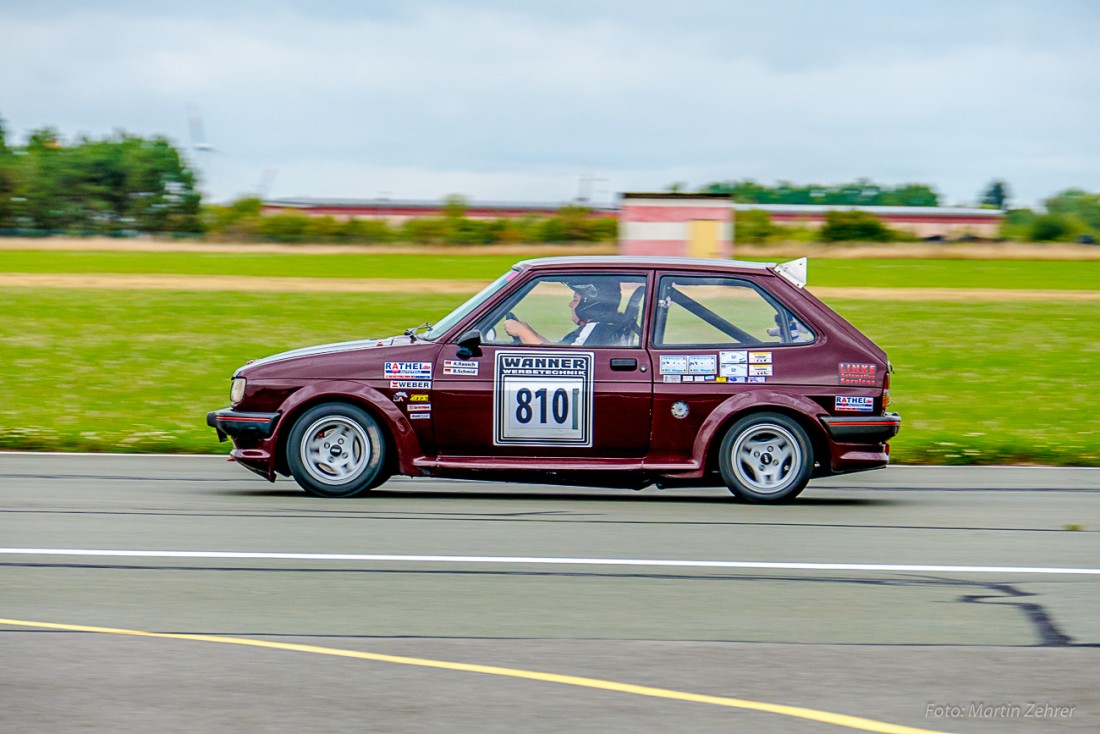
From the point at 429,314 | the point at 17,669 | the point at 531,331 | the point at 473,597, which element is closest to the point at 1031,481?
the point at 531,331

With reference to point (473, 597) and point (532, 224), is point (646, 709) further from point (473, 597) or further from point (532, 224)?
point (532, 224)

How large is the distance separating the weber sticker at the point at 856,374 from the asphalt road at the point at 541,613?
84cm

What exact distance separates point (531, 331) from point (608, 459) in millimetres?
1017

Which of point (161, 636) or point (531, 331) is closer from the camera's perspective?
point (161, 636)

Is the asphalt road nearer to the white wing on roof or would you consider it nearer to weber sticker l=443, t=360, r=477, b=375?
weber sticker l=443, t=360, r=477, b=375

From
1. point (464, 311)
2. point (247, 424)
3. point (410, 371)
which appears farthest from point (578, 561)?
point (247, 424)

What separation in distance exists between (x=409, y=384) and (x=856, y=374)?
2.98 meters

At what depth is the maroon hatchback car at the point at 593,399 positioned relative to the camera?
30.6 feet

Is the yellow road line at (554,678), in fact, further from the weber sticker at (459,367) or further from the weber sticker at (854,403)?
the weber sticker at (854,403)

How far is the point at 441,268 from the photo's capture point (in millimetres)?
51750

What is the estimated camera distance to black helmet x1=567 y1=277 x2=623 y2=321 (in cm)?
959

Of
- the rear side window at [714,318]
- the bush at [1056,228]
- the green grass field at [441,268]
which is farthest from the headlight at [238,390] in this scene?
the bush at [1056,228]

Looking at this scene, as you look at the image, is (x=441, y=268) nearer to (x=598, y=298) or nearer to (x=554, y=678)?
(x=598, y=298)

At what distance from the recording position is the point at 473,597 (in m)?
6.39
